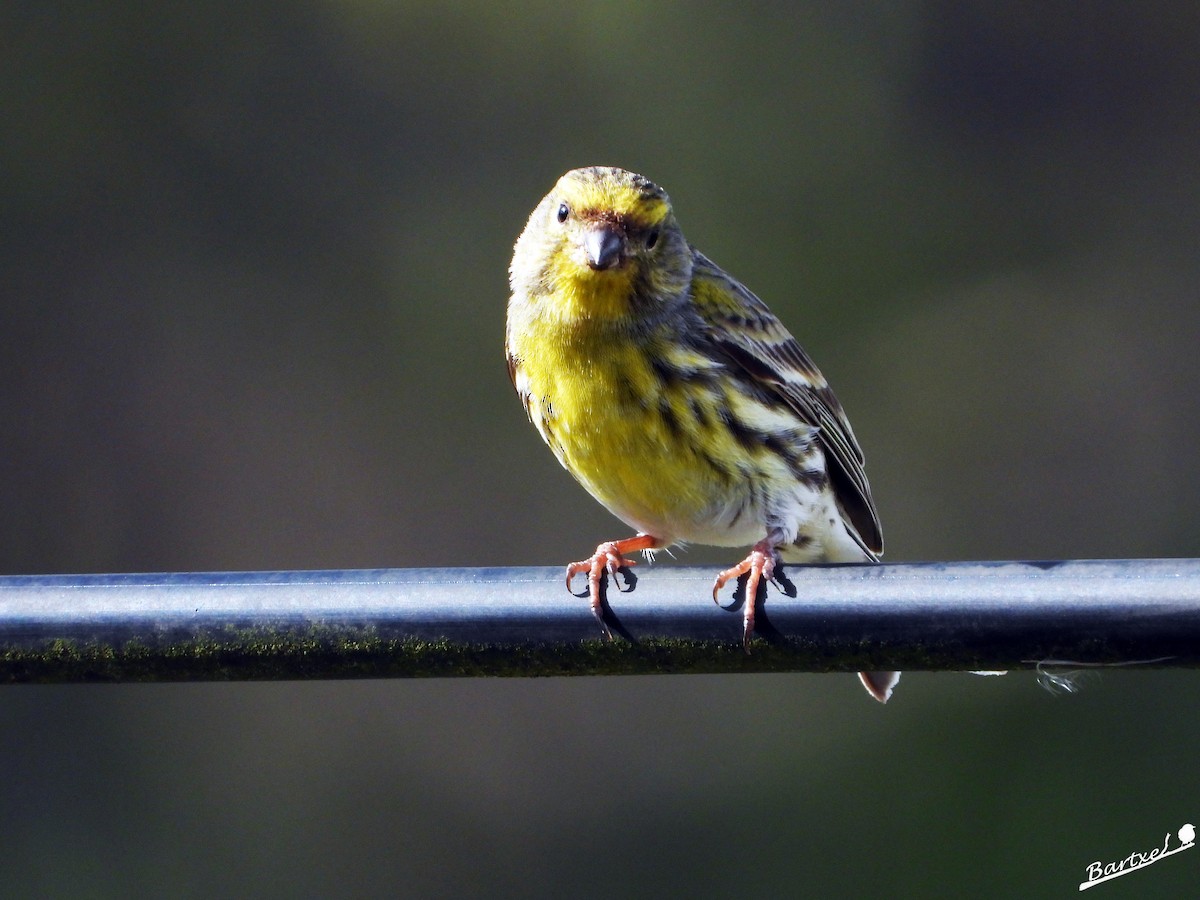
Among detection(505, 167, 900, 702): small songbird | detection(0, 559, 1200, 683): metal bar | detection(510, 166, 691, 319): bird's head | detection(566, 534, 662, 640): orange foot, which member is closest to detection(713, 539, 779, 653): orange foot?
detection(0, 559, 1200, 683): metal bar

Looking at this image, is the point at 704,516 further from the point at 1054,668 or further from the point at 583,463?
the point at 1054,668

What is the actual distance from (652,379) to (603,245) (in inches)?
9.6

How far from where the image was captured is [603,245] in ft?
8.86

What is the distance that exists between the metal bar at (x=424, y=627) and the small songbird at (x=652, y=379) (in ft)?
2.44

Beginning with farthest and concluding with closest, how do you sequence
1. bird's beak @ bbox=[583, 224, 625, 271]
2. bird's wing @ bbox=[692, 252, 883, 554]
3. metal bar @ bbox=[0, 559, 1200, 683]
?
bird's wing @ bbox=[692, 252, 883, 554] < bird's beak @ bbox=[583, 224, 625, 271] < metal bar @ bbox=[0, 559, 1200, 683]

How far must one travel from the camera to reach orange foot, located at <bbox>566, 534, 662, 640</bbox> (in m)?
1.75

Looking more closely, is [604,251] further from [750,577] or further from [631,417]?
[750,577]

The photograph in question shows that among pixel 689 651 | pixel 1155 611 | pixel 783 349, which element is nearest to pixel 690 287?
pixel 783 349

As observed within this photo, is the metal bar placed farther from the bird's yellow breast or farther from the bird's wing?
the bird's wing

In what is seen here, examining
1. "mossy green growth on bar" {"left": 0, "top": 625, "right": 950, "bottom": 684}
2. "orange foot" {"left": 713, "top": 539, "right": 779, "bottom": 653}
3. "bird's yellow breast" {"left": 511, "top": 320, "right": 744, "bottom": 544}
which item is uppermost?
"bird's yellow breast" {"left": 511, "top": 320, "right": 744, "bottom": 544}

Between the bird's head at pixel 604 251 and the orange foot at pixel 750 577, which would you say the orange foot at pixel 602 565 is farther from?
the bird's head at pixel 604 251

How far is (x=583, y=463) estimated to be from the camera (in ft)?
9.04

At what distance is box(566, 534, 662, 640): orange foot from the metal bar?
0.07 ft

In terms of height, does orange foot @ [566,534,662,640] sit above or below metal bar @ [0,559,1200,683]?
above
